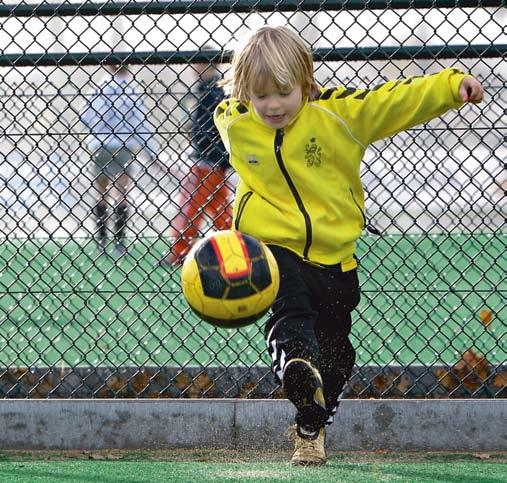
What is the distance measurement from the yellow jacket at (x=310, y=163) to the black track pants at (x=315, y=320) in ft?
0.25

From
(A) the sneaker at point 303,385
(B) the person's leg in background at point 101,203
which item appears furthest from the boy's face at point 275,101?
(B) the person's leg in background at point 101,203

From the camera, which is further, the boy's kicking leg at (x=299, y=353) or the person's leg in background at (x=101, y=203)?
the person's leg in background at (x=101, y=203)

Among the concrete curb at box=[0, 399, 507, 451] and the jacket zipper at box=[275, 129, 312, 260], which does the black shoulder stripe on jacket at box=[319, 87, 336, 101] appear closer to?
the jacket zipper at box=[275, 129, 312, 260]

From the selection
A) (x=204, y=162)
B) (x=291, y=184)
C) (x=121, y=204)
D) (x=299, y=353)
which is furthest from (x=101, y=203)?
(x=299, y=353)

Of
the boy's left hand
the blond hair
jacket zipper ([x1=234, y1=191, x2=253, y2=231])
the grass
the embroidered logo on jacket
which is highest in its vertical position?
the blond hair

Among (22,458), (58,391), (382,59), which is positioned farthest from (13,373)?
(382,59)

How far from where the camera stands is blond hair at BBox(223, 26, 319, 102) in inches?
160

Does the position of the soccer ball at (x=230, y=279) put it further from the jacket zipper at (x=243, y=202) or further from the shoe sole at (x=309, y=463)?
the shoe sole at (x=309, y=463)

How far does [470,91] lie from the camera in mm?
3959

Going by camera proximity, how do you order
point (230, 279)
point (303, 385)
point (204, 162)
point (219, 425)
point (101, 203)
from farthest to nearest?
1. point (101, 203)
2. point (204, 162)
3. point (219, 425)
4. point (303, 385)
5. point (230, 279)

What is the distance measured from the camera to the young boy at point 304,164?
161 inches

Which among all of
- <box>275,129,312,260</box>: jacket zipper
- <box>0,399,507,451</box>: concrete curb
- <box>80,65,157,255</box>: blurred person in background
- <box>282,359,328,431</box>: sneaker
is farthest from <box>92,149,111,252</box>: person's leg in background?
<box>282,359,328,431</box>: sneaker

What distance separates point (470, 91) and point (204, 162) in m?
3.65

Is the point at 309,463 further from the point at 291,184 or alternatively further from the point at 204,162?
the point at 204,162
